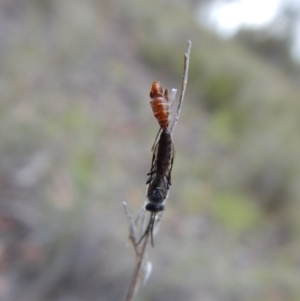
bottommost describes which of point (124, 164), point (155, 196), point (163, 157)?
point (155, 196)

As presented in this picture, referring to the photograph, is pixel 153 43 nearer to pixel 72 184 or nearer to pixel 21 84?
pixel 21 84

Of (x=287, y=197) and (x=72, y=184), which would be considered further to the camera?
(x=287, y=197)

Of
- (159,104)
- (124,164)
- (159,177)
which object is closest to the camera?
(159,104)

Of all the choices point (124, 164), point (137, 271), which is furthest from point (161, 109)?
point (124, 164)

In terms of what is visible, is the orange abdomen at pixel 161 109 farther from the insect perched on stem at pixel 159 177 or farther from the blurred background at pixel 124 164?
the blurred background at pixel 124 164

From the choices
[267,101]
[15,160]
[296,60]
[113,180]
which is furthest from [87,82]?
[296,60]

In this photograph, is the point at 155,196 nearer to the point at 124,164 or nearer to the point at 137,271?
the point at 137,271
